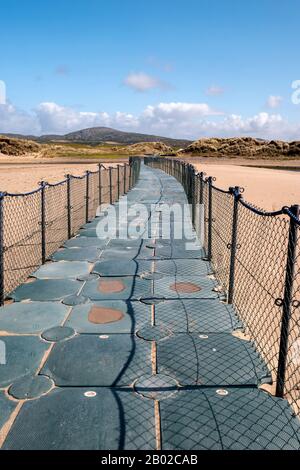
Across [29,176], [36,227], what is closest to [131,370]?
[36,227]

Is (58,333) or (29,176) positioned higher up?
(29,176)

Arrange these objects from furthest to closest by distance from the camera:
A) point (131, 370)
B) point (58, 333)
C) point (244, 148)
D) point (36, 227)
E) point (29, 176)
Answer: point (244, 148) < point (29, 176) < point (36, 227) < point (58, 333) < point (131, 370)

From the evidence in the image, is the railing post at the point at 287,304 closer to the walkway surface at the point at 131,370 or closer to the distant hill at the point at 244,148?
the walkway surface at the point at 131,370

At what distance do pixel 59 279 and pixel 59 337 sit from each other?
2173mm

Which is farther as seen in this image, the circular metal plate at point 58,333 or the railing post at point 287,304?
the circular metal plate at point 58,333

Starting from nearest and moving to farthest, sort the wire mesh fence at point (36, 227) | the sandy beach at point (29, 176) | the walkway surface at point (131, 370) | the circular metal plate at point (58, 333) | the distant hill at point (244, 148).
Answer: the walkway surface at point (131, 370) → the circular metal plate at point (58, 333) → the wire mesh fence at point (36, 227) → the sandy beach at point (29, 176) → the distant hill at point (244, 148)

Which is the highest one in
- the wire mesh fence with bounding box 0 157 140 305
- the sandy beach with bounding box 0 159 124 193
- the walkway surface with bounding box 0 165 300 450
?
the sandy beach with bounding box 0 159 124 193

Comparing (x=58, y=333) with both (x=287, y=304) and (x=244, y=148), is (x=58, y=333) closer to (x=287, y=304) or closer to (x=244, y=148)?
(x=287, y=304)

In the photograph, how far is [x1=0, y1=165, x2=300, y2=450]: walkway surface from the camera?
305 centimetres

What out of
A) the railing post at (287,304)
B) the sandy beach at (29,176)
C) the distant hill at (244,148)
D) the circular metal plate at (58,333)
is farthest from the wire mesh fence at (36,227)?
the distant hill at (244,148)

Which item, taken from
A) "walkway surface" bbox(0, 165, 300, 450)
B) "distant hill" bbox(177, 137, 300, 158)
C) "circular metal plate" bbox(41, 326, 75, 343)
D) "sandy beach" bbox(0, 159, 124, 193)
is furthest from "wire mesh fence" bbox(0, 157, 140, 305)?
"distant hill" bbox(177, 137, 300, 158)

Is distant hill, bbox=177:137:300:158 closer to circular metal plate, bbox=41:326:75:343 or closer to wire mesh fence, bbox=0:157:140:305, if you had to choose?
wire mesh fence, bbox=0:157:140:305

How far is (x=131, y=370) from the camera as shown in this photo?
397 cm

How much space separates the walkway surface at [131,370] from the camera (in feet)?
10.0
